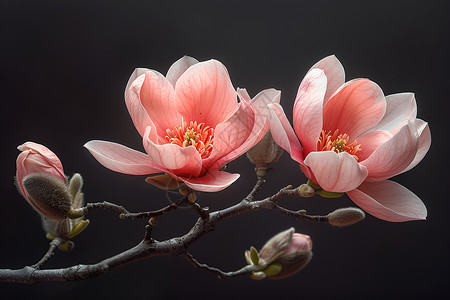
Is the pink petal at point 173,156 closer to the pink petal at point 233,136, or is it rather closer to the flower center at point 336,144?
the pink petal at point 233,136

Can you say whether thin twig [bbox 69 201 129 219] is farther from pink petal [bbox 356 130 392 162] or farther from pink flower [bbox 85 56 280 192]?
pink petal [bbox 356 130 392 162]

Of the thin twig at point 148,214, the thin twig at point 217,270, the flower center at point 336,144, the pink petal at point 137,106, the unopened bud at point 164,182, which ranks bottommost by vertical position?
the thin twig at point 217,270

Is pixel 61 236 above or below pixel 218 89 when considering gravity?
below

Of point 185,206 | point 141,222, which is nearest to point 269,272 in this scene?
point 185,206

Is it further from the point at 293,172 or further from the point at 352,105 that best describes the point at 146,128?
the point at 293,172

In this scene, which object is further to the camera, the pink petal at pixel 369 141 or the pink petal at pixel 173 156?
the pink petal at pixel 369 141

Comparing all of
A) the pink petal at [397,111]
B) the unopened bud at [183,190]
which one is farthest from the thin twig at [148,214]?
the pink petal at [397,111]

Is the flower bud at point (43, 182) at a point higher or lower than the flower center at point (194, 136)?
lower
